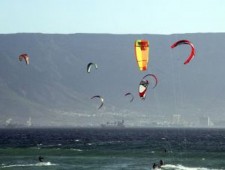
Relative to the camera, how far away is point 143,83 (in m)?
70.2

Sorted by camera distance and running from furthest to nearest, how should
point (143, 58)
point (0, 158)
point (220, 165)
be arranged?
point (0, 158)
point (220, 165)
point (143, 58)

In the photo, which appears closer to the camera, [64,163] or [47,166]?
[47,166]

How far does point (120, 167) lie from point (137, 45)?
68.2 ft

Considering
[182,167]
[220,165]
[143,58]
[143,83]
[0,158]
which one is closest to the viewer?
[143,58]

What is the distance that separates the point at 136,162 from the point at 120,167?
304 inches

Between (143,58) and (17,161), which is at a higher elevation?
(143,58)

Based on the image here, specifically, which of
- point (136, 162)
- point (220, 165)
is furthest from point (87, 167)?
point (220, 165)

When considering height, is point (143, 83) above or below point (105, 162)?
above

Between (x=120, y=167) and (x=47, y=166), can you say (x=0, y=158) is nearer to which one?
(x=47, y=166)

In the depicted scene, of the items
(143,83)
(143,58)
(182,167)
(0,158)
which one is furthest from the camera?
(0,158)

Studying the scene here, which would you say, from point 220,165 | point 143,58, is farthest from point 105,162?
point 143,58

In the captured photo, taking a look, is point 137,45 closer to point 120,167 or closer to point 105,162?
point 120,167

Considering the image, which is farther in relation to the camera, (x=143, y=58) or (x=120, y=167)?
(x=120, y=167)

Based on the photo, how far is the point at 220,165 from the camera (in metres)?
80.8
